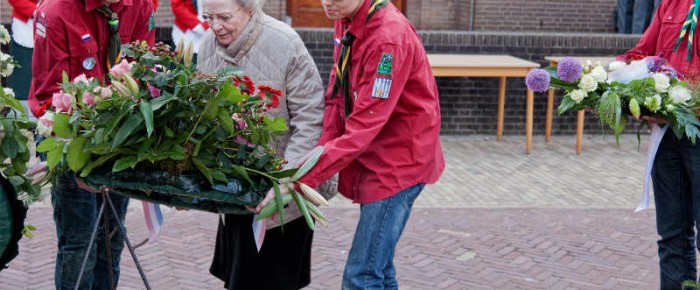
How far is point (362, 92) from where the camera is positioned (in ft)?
12.5

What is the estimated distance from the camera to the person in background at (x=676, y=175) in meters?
4.79

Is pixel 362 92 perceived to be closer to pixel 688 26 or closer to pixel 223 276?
pixel 223 276

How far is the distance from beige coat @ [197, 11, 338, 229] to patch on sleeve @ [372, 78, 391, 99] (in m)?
0.40

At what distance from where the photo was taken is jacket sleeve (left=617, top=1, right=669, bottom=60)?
5.09m

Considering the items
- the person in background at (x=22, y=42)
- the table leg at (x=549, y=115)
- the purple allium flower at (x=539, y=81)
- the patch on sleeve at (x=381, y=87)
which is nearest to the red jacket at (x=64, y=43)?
the patch on sleeve at (x=381, y=87)

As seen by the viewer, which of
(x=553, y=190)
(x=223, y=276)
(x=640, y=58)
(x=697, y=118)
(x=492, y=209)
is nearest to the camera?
(x=223, y=276)

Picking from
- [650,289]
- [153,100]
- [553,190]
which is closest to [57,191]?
[153,100]

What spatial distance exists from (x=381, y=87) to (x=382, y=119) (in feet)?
0.40

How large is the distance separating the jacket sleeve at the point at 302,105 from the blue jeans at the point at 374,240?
1.20ft

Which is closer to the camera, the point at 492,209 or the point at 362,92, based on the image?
the point at 362,92

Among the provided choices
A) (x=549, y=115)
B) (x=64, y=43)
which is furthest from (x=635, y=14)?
(x=64, y=43)

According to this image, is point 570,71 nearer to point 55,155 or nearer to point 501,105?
point 55,155

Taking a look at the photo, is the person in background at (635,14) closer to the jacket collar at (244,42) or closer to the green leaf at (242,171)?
the jacket collar at (244,42)

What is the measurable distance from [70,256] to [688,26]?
3.16 meters
